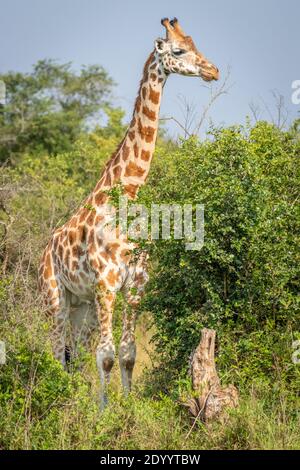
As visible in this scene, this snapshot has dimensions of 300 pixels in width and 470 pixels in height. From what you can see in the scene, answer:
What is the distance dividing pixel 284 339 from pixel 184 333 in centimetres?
72

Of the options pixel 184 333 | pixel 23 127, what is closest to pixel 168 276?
pixel 184 333

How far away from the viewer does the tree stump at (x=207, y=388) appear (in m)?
6.41

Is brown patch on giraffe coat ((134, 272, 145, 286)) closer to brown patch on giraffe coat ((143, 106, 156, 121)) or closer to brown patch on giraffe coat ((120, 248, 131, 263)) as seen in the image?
brown patch on giraffe coat ((120, 248, 131, 263))

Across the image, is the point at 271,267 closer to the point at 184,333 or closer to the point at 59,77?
the point at 184,333

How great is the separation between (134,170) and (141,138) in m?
0.29

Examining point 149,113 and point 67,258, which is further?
point 67,258

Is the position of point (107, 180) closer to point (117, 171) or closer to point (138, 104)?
→ point (117, 171)

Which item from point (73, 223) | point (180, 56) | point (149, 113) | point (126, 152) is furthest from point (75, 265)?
point (180, 56)

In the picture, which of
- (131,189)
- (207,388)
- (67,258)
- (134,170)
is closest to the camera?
(207,388)

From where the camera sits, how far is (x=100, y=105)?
2139cm

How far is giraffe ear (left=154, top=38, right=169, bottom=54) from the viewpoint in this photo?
853 cm

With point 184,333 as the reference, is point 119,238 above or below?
above

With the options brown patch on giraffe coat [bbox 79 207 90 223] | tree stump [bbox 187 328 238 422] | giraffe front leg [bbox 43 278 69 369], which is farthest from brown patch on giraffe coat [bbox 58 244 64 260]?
tree stump [bbox 187 328 238 422]

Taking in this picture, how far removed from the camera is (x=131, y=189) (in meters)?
8.59
